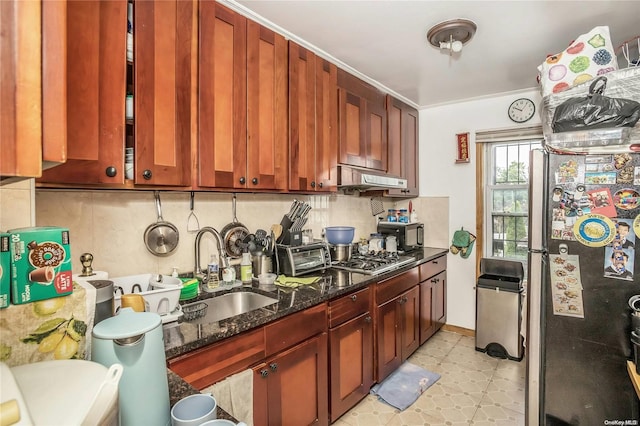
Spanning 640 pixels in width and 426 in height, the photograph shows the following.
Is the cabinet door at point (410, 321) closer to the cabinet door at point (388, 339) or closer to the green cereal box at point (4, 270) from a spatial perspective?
the cabinet door at point (388, 339)

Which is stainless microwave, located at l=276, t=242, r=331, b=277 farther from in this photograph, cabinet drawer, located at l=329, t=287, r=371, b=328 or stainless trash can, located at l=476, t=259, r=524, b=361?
stainless trash can, located at l=476, t=259, r=524, b=361

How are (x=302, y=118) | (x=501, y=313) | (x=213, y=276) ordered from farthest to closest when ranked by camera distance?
(x=501, y=313) < (x=302, y=118) < (x=213, y=276)

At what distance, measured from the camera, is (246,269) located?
6.31 feet

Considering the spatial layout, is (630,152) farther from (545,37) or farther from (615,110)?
(545,37)

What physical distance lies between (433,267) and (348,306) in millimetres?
1467

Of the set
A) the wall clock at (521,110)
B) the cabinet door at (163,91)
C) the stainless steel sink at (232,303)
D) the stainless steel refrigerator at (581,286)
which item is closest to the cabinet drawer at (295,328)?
the stainless steel sink at (232,303)

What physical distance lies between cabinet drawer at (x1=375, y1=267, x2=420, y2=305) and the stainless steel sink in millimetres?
841

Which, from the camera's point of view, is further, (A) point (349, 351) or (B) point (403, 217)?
(B) point (403, 217)

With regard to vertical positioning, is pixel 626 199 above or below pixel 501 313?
above

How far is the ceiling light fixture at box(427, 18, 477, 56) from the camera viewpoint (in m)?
1.85

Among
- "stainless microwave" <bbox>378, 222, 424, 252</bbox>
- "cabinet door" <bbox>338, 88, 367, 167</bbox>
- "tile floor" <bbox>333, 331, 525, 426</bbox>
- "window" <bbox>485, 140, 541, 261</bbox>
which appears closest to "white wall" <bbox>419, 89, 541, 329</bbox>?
"window" <bbox>485, 140, 541, 261</bbox>

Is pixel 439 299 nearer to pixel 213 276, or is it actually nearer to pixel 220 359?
pixel 213 276

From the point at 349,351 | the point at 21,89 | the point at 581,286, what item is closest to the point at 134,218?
the point at 21,89

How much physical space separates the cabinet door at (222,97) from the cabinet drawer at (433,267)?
1890 mm
